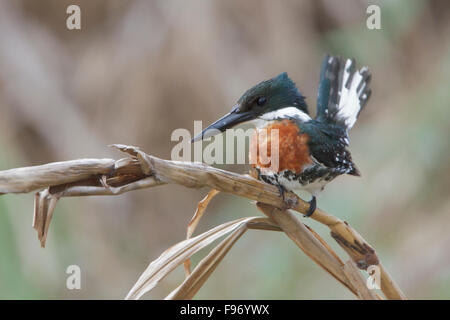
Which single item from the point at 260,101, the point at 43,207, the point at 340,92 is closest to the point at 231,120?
the point at 260,101

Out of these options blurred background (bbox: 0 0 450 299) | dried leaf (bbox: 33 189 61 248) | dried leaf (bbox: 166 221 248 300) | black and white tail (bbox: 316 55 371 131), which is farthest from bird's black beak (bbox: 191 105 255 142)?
blurred background (bbox: 0 0 450 299)

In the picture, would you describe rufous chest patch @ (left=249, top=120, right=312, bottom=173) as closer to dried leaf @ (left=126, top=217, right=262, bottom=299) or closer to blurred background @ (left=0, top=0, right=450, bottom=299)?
dried leaf @ (left=126, top=217, right=262, bottom=299)

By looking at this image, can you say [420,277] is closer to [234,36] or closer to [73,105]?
[234,36]

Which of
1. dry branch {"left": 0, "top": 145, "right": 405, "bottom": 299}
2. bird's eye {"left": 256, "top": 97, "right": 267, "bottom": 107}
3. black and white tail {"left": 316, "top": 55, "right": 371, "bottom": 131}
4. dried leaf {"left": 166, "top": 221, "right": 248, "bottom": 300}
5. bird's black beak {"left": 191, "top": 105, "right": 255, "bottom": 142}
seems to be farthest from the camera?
black and white tail {"left": 316, "top": 55, "right": 371, "bottom": 131}

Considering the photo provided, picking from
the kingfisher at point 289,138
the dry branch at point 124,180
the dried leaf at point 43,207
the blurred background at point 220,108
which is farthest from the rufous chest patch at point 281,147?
the blurred background at point 220,108

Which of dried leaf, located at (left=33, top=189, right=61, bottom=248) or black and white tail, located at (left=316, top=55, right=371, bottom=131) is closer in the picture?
dried leaf, located at (left=33, top=189, right=61, bottom=248)

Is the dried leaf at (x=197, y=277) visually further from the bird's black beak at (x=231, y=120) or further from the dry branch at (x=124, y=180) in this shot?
the bird's black beak at (x=231, y=120)

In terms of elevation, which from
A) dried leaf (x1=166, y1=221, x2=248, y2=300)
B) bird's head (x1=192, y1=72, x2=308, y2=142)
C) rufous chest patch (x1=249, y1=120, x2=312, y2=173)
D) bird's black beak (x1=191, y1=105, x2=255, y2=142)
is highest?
bird's head (x1=192, y1=72, x2=308, y2=142)

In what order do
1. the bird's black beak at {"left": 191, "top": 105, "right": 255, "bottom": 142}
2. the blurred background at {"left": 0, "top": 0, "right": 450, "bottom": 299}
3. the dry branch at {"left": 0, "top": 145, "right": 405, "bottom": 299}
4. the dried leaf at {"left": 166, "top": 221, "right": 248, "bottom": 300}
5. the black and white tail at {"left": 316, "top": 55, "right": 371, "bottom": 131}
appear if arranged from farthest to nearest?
the blurred background at {"left": 0, "top": 0, "right": 450, "bottom": 299}, the black and white tail at {"left": 316, "top": 55, "right": 371, "bottom": 131}, the bird's black beak at {"left": 191, "top": 105, "right": 255, "bottom": 142}, the dried leaf at {"left": 166, "top": 221, "right": 248, "bottom": 300}, the dry branch at {"left": 0, "top": 145, "right": 405, "bottom": 299}

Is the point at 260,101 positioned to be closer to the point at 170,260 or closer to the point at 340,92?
the point at 340,92
